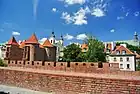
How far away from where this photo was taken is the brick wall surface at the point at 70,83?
538 centimetres

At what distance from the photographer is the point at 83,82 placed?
6.22 m

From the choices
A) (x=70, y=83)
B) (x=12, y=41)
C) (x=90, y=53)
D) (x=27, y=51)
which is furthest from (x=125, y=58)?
(x=70, y=83)

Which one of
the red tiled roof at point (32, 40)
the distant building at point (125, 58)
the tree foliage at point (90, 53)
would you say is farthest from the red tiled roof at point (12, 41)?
the distant building at point (125, 58)

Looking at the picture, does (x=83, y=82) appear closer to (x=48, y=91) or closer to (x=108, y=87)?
(x=108, y=87)

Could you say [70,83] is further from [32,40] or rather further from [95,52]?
[32,40]

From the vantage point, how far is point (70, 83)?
256 inches

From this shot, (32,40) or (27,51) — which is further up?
(32,40)

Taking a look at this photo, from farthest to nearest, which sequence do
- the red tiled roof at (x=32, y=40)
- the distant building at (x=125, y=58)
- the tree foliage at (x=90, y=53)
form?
the red tiled roof at (x=32, y=40) → the distant building at (x=125, y=58) → the tree foliage at (x=90, y=53)

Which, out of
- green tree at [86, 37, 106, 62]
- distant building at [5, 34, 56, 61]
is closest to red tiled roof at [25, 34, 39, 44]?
distant building at [5, 34, 56, 61]

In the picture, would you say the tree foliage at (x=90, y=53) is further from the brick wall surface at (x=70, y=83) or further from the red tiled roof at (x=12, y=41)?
the brick wall surface at (x=70, y=83)

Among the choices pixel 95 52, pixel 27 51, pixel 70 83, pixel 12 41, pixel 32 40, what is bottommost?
pixel 70 83

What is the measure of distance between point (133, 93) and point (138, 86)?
8.3 inches

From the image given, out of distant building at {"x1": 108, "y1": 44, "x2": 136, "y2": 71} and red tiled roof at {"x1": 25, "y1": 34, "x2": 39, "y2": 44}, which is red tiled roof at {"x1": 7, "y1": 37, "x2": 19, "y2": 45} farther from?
distant building at {"x1": 108, "y1": 44, "x2": 136, "y2": 71}

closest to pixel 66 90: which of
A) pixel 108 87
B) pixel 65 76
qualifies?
pixel 65 76
